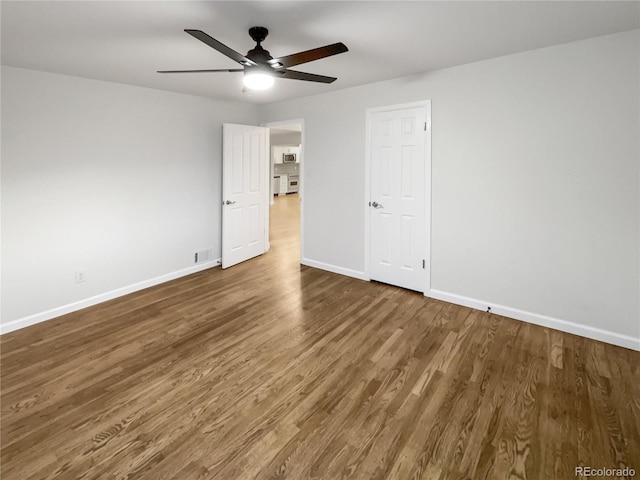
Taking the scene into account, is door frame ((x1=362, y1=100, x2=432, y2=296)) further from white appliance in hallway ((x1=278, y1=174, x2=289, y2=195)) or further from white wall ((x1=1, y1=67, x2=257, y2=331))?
white appliance in hallway ((x1=278, y1=174, x2=289, y2=195))

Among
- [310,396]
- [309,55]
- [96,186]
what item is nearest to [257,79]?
[309,55]

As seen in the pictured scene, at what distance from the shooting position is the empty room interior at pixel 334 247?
6.14 feet

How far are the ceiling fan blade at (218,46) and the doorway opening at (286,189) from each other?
257cm

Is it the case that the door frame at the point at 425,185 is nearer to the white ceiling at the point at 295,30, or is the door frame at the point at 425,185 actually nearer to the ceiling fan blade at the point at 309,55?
→ the white ceiling at the point at 295,30

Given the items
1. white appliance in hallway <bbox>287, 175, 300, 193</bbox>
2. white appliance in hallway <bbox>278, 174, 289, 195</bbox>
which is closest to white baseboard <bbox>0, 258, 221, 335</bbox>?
white appliance in hallway <bbox>278, 174, 289, 195</bbox>

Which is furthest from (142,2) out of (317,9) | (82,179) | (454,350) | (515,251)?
(515,251)

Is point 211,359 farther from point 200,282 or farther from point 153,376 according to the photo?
point 200,282

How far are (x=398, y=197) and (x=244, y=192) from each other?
235cm

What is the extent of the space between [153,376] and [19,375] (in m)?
0.98

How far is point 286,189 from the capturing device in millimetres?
15023

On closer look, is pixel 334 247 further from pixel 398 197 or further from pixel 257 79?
pixel 257 79

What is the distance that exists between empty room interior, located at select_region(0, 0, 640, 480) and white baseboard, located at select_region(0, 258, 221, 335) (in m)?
0.02

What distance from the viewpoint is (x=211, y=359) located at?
260 cm

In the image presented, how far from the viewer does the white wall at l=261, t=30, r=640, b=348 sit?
2.64m
